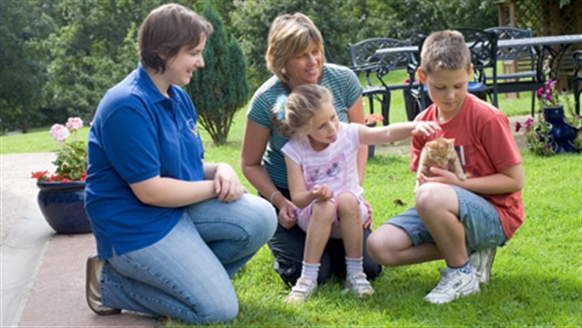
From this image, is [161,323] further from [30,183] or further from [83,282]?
[30,183]

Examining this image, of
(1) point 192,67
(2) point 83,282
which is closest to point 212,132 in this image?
(2) point 83,282

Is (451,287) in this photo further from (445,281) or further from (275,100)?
(275,100)

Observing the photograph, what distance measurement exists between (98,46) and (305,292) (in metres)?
36.0

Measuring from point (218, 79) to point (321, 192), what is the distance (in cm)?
672

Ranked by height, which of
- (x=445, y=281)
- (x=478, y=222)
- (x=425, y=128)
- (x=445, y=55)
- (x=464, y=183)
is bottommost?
(x=445, y=281)

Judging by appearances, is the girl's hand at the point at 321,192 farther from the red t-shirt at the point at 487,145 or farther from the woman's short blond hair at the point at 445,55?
the woman's short blond hair at the point at 445,55

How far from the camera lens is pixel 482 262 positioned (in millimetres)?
3723

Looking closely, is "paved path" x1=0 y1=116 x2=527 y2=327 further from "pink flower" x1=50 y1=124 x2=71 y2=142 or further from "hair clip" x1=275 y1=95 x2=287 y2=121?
"hair clip" x1=275 y1=95 x2=287 y2=121

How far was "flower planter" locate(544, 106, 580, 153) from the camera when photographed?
7469 mm

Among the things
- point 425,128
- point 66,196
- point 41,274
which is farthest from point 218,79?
point 425,128

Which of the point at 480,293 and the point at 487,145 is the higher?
the point at 487,145

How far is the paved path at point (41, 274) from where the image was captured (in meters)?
3.66

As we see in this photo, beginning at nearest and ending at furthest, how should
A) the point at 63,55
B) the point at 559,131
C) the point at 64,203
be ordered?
1. the point at 64,203
2. the point at 559,131
3. the point at 63,55

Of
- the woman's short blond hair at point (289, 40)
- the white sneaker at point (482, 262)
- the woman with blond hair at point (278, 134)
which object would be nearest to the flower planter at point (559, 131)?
the woman with blond hair at point (278, 134)
